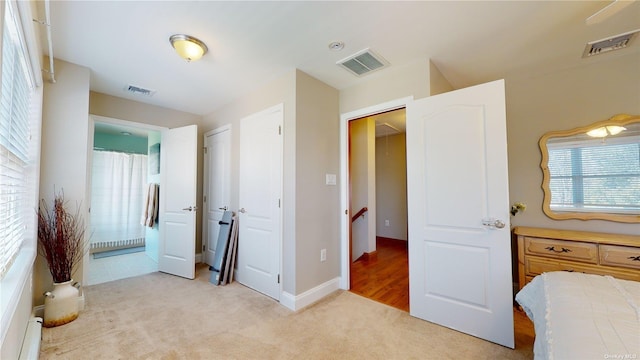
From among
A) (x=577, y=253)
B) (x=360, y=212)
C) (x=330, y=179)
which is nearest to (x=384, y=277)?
(x=360, y=212)

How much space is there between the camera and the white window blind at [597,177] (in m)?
2.26

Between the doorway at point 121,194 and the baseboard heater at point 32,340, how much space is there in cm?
219

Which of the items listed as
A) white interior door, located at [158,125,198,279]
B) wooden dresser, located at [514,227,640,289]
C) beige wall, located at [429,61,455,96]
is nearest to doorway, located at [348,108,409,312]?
beige wall, located at [429,61,455,96]

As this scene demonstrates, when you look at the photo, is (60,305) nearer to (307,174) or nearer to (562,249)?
(307,174)

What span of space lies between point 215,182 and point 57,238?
1.79 metres

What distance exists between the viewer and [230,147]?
137 inches

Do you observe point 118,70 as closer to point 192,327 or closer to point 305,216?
point 305,216

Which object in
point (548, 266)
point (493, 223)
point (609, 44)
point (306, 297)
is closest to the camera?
point (493, 223)

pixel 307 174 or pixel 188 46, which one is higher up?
pixel 188 46

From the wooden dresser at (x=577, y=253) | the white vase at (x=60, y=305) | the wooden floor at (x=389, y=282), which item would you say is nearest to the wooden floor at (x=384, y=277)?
Answer: the wooden floor at (x=389, y=282)

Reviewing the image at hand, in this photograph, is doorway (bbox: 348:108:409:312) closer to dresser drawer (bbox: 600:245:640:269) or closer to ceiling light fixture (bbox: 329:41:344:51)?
ceiling light fixture (bbox: 329:41:344:51)

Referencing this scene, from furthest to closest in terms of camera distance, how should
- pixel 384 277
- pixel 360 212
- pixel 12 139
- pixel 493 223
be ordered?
pixel 360 212
pixel 384 277
pixel 493 223
pixel 12 139

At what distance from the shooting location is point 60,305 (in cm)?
215

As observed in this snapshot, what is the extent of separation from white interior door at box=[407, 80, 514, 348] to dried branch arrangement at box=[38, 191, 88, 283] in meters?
3.24
